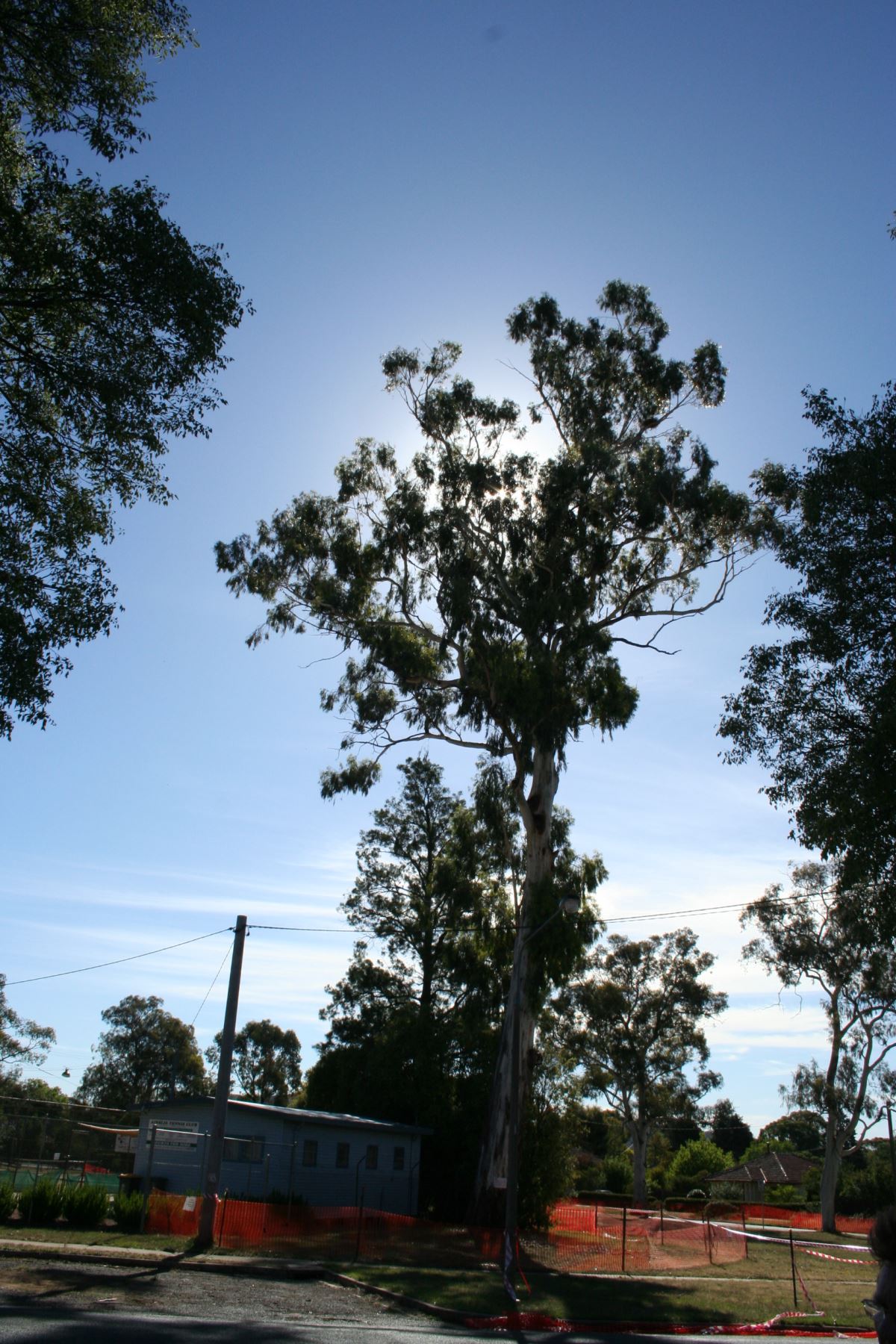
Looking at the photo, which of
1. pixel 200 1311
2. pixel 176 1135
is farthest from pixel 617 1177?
pixel 200 1311

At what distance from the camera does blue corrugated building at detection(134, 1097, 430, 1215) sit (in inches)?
1125

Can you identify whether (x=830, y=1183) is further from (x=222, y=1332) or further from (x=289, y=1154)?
(x=222, y=1332)

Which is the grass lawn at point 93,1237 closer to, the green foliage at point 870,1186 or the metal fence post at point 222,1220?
the metal fence post at point 222,1220

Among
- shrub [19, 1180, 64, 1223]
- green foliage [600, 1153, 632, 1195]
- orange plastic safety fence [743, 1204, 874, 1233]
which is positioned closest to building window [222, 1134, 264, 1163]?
shrub [19, 1180, 64, 1223]

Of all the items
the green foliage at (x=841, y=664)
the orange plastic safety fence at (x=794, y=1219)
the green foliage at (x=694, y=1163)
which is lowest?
the orange plastic safety fence at (x=794, y=1219)

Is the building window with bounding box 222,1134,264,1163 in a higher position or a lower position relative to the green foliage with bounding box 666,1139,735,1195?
higher

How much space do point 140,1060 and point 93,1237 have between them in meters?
67.1

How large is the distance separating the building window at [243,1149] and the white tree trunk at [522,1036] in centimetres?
637

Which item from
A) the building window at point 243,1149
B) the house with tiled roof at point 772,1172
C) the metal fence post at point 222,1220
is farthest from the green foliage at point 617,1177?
the metal fence post at point 222,1220

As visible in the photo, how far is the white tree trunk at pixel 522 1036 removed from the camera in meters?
27.6

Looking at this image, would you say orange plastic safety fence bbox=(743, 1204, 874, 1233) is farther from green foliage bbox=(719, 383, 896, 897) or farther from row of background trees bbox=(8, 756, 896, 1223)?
green foliage bbox=(719, 383, 896, 897)

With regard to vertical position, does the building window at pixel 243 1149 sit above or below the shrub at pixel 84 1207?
above

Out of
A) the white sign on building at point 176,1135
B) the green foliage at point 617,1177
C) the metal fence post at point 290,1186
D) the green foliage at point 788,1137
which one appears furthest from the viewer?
the green foliage at point 788,1137

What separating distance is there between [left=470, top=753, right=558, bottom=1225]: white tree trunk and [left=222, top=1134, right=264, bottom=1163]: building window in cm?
637
